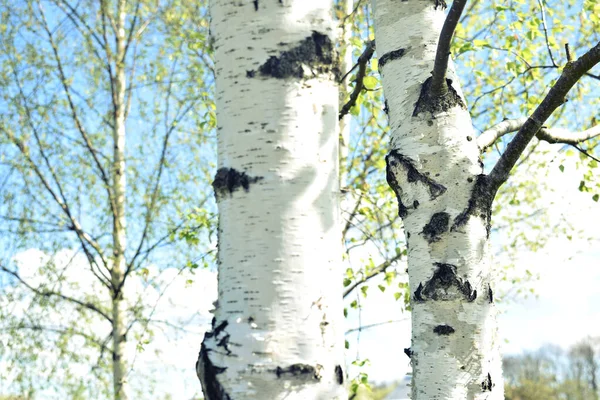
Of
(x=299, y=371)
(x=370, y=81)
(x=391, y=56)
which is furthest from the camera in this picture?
(x=370, y=81)

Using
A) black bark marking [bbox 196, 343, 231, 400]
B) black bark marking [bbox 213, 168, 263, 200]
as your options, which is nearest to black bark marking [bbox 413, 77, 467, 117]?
black bark marking [bbox 213, 168, 263, 200]

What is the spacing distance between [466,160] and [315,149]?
3.55ft

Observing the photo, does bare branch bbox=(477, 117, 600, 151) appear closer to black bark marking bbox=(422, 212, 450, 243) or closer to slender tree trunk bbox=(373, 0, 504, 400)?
slender tree trunk bbox=(373, 0, 504, 400)

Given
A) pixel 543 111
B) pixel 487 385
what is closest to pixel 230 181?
pixel 487 385

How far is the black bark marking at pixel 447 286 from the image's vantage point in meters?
2.38

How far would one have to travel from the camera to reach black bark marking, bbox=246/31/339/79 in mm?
1668

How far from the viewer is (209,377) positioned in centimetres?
156

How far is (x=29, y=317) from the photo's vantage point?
8.38 metres

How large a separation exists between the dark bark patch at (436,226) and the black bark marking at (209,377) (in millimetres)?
1174

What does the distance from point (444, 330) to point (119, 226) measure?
21.6 feet

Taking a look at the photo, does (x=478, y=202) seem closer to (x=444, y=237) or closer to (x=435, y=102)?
(x=444, y=237)

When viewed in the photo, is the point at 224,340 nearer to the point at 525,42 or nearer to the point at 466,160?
the point at 466,160

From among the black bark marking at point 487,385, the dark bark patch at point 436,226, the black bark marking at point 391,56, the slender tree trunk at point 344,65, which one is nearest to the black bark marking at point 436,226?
the dark bark patch at point 436,226

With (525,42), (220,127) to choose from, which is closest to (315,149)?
(220,127)
